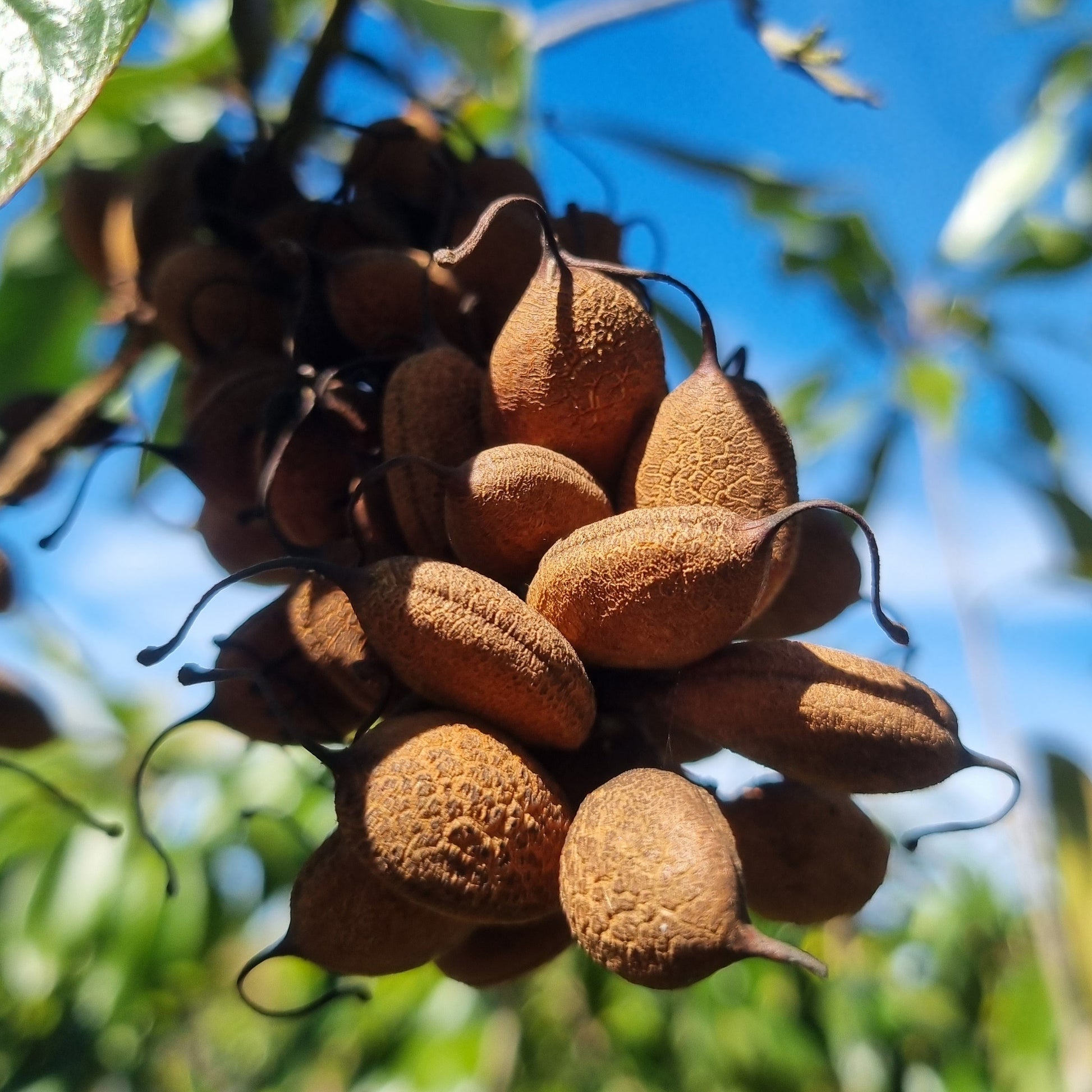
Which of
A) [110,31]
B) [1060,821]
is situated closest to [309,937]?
[110,31]

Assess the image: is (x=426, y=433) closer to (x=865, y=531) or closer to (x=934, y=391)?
(x=865, y=531)

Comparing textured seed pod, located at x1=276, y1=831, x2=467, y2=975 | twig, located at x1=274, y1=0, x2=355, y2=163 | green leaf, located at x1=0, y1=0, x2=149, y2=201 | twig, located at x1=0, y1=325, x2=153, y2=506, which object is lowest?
textured seed pod, located at x1=276, y1=831, x2=467, y2=975

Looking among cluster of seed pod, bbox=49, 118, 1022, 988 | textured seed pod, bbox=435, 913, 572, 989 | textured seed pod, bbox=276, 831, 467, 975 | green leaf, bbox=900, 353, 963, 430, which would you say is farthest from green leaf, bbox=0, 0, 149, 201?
green leaf, bbox=900, 353, 963, 430

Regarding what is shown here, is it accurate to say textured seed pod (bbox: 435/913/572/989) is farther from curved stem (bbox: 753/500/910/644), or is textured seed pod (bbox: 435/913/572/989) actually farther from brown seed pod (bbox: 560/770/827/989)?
curved stem (bbox: 753/500/910/644)

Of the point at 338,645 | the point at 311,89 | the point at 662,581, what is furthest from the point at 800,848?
the point at 311,89

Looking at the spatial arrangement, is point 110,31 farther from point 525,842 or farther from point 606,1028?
point 606,1028
